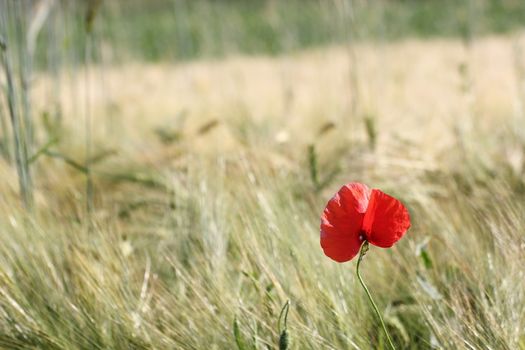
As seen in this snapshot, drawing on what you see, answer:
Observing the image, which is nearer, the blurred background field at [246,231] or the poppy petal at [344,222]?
the poppy petal at [344,222]

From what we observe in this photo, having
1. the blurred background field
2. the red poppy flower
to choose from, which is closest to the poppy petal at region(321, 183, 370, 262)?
the red poppy flower

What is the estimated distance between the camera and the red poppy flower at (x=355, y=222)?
0.80 m

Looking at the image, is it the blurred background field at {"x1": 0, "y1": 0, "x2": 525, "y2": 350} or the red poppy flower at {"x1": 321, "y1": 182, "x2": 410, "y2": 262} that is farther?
the blurred background field at {"x1": 0, "y1": 0, "x2": 525, "y2": 350}

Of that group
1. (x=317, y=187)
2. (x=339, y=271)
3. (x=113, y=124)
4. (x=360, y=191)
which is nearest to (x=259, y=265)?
(x=339, y=271)

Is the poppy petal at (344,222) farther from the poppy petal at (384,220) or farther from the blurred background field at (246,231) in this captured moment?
the blurred background field at (246,231)

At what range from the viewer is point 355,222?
0.81 m

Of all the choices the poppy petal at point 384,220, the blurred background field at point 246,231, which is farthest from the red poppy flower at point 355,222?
the blurred background field at point 246,231

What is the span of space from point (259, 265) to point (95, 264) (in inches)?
10.0

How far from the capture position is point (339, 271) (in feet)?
3.40

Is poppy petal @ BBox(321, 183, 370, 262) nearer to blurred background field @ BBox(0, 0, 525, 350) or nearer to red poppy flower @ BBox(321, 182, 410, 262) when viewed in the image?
red poppy flower @ BBox(321, 182, 410, 262)

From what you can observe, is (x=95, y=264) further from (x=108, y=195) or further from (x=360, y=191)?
(x=108, y=195)

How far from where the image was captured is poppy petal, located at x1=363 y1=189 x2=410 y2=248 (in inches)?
31.1

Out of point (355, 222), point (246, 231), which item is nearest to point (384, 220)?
point (355, 222)

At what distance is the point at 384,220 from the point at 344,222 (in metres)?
0.04
